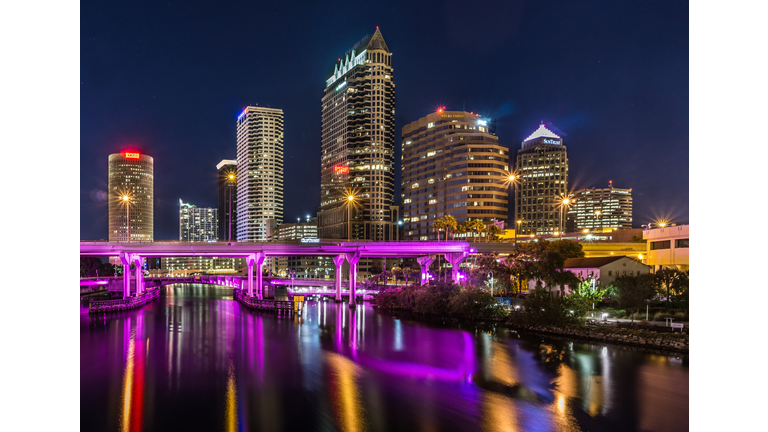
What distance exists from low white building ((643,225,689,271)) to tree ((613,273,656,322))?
12.7 metres

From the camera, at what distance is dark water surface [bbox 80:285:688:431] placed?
16359 mm

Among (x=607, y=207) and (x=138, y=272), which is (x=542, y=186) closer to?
(x=607, y=207)

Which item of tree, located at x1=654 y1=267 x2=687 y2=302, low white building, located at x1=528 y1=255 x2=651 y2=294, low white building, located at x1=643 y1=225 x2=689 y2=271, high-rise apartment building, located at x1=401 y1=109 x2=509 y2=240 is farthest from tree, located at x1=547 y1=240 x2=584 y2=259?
high-rise apartment building, located at x1=401 y1=109 x2=509 y2=240

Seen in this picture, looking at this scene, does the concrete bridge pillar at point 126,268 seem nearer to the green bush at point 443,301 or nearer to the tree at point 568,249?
the green bush at point 443,301

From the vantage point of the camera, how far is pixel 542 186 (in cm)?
15562

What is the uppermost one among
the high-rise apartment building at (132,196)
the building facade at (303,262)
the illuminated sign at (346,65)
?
the illuminated sign at (346,65)

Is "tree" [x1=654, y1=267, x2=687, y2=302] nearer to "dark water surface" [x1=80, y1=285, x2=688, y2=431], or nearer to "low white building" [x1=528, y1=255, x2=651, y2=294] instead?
"low white building" [x1=528, y1=255, x2=651, y2=294]

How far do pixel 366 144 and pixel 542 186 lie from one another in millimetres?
60061

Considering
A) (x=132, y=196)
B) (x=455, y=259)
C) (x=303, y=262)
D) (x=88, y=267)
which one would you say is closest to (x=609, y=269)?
(x=455, y=259)

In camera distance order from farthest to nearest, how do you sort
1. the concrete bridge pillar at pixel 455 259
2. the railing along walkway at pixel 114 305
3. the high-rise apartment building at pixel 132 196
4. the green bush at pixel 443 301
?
the high-rise apartment building at pixel 132 196
the concrete bridge pillar at pixel 455 259
the railing along walkway at pixel 114 305
the green bush at pixel 443 301

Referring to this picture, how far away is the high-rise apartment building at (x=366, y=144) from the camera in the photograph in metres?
146

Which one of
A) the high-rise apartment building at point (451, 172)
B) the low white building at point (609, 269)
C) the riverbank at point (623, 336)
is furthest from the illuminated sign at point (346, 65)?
the riverbank at point (623, 336)

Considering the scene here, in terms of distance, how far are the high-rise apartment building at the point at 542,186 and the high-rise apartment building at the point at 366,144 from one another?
4424 centimetres
